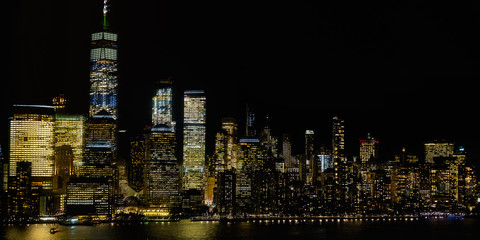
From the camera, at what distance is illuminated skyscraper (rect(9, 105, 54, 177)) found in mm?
88625

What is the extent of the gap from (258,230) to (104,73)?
40956mm

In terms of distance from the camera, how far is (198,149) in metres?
102

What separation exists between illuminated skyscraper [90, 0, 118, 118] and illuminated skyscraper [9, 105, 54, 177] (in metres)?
10.9

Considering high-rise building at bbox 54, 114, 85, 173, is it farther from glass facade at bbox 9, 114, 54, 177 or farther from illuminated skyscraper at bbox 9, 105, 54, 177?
illuminated skyscraper at bbox 9, 105, 54, 177

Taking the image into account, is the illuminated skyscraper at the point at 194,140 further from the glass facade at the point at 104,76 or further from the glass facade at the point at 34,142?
the glass facade at the point at 34,142

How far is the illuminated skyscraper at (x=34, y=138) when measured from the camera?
291 ft

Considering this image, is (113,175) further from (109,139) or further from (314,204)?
(314,204)

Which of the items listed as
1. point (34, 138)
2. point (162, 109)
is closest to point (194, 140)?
point (162, 109)

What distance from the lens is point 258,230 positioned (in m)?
68.5

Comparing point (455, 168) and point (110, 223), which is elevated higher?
point (455, 168)

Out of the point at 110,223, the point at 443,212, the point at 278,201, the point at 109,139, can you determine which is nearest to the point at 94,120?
the point at 109,139

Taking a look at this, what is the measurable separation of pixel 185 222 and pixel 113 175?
1254 centimetres

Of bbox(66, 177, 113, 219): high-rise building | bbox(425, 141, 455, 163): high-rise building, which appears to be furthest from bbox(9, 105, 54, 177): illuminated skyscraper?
bbox(425, 141, 455, 163): high-rise building

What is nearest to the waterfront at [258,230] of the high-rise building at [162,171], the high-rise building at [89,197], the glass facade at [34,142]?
the high-rise building at [89,197]
